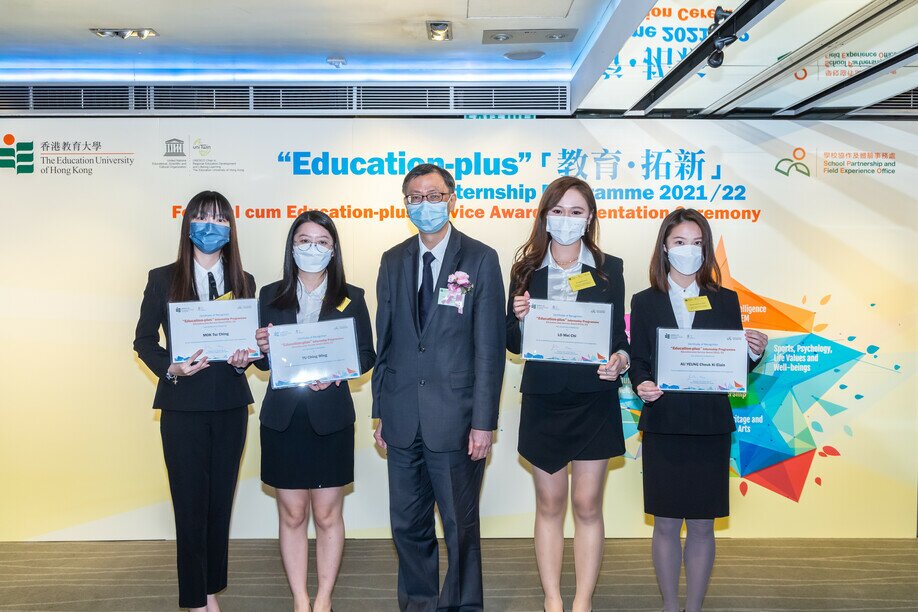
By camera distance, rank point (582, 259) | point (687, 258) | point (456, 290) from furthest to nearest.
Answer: point (582, 259), point (687, 258), point (456, 290)

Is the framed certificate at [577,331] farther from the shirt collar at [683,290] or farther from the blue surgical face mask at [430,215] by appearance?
the blue surgical face mask at [430,215]

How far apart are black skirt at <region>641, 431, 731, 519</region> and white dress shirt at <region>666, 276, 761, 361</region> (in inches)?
16.6

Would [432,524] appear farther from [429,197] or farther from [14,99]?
[14,99]

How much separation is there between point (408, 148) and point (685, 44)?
1.94 meters

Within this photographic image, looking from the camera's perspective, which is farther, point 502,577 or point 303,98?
point 303,98

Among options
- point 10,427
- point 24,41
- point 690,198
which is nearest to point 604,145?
point 690,198

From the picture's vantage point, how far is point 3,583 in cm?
416

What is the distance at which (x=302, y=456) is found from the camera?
10.7 ft

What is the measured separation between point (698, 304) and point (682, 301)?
94 millimetres

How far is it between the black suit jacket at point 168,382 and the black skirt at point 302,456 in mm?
226

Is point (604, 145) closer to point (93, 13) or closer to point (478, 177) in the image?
point (478, 177)

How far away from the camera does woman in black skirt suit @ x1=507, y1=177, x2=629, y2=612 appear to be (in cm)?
331

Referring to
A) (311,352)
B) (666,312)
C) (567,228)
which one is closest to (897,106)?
(666,312)

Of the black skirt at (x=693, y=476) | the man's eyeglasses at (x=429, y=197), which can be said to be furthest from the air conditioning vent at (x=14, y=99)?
the black skirt at (x=693, y=476)
